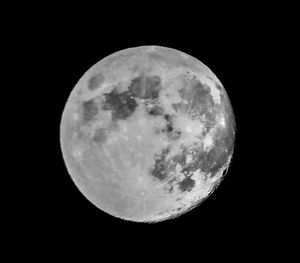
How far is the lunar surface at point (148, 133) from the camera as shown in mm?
4109

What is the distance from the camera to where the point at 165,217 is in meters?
4.69

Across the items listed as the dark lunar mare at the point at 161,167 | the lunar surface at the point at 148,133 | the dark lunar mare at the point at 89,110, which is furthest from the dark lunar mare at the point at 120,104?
the dark lunar mare at the point at 161,167

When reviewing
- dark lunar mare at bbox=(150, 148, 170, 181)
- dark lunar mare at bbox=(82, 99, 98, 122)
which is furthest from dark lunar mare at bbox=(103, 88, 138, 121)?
dark lunar mare at bbox=(150, 148, 170, 181)

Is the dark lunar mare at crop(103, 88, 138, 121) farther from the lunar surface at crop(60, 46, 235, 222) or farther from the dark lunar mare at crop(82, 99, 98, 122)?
the dark lunar mare at crop(82, 99, 98, 122)

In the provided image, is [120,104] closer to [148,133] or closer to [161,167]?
[148,133]

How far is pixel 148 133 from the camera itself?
407 centimetres

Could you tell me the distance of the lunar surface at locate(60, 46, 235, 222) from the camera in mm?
4109

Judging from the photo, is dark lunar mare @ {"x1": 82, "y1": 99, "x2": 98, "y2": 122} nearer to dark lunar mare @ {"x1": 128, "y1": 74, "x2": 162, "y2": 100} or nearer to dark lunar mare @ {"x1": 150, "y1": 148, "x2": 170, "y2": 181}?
dark lunar mare @ {"x1": 128, "y1": 74, "x2": 162, "y2": 100}

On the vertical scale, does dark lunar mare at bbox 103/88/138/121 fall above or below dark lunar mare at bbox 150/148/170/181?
above

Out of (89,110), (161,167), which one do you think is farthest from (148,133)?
(89,110)

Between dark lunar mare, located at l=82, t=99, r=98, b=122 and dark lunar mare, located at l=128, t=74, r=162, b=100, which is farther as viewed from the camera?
dark lunar mare, located at l=82, t=99, r=98, b=122

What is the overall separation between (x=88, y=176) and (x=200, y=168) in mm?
1031

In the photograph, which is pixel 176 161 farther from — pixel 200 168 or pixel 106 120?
pixel 106 120

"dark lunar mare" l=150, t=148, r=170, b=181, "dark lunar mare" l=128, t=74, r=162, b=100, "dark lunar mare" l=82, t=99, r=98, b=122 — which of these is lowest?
"dark lunar mare" l=150, t=148, r=170, b=181
